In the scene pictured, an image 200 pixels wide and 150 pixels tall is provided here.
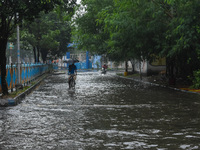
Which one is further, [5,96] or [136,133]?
[5,96]

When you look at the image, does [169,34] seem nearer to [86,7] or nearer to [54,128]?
[54,128]

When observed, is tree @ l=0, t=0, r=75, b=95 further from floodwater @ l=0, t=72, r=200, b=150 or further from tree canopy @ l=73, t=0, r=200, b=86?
tree canopy @ l=73, t=0, r=200, b=86

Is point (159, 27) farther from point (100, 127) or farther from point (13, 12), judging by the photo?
point (100, 127)

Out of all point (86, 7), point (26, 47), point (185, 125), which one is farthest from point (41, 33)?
point (185, 125)

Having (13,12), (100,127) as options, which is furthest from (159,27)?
(100,127)

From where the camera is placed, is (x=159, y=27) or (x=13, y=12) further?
(x=159, y=27)

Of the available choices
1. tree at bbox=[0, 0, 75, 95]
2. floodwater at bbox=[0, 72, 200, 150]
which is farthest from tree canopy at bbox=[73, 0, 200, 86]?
floodwater at bbox=[0, 72, 200, 150]

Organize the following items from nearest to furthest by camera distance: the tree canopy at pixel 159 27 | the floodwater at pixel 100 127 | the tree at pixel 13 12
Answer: the floodwater at pixel 100 127, the tree at pixel 13 12, the tree canopy at pixel 159 27

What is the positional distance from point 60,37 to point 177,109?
51401 millimetres

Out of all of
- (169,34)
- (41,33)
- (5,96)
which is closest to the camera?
(5,96)

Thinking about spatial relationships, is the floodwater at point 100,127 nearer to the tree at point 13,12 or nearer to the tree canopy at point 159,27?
the tree at point 13,12

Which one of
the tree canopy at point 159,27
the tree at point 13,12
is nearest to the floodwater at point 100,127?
the tree at point 13,12

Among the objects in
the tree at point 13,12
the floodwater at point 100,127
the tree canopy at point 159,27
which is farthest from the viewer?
the tree canopy at point 159,27

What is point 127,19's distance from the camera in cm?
2303
